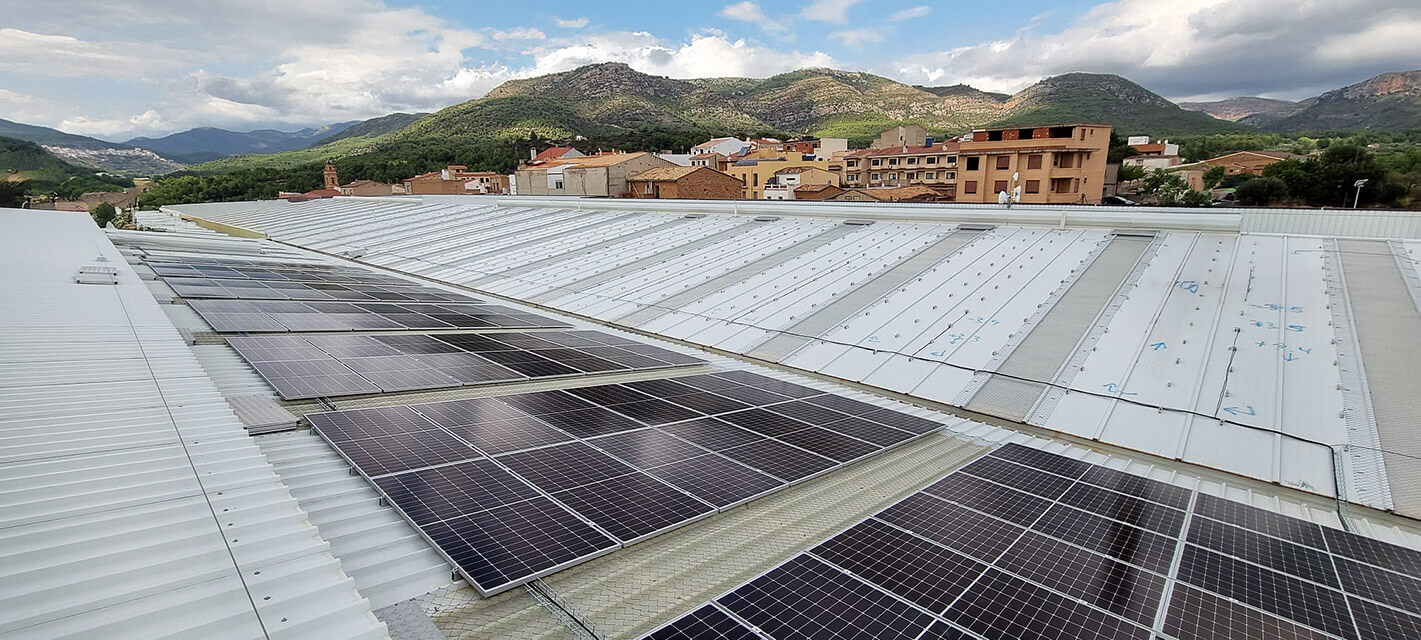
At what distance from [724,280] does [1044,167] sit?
1551 inches

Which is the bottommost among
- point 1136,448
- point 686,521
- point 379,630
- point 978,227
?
point 1136,448

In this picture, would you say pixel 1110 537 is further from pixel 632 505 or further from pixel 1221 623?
pixel 632 505

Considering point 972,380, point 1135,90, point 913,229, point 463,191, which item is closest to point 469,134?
point 463,191

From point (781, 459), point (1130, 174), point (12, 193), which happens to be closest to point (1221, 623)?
point (781, 459)

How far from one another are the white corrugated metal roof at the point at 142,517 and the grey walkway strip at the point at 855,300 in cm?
1053

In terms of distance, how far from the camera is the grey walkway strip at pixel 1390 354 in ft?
27.4

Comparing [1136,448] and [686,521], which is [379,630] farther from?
[1136,448]

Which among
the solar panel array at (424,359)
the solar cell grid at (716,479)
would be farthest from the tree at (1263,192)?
the solar cell grid at (716,479)

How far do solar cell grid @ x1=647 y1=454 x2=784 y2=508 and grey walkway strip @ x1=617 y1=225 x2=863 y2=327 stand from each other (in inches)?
393

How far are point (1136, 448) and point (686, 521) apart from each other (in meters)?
7.68

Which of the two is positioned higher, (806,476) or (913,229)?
(913,229)

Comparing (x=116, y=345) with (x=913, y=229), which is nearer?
(x=116, y=345)

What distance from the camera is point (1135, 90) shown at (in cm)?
15425

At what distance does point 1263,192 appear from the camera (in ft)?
170
